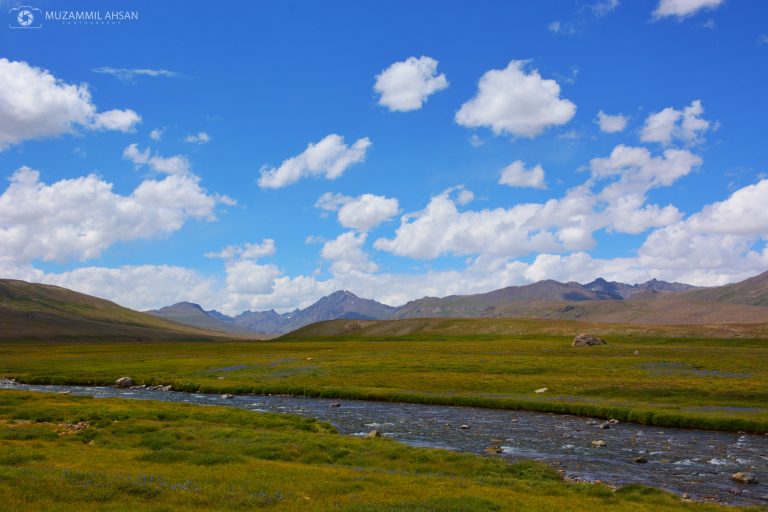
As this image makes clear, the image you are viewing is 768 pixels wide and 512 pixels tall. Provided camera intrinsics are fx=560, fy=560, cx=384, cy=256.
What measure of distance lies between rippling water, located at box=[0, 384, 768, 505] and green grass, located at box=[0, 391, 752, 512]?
359 cm

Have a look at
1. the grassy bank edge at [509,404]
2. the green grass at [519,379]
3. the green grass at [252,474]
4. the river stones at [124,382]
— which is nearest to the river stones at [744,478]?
the green grass at [252,474]

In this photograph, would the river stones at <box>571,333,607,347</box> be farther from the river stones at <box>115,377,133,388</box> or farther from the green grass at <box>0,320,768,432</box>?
the river stones at <box>115,377,133,388</box>

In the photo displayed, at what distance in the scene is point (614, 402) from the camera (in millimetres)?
52156

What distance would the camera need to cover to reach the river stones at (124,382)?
75.2 meters

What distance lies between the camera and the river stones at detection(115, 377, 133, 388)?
7525 centimetres

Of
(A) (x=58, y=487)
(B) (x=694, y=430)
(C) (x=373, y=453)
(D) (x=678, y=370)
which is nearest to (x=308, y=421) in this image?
(C) (x=373, y=453)

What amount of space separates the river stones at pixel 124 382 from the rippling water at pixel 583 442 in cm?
2705

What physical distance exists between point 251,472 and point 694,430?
3363cm

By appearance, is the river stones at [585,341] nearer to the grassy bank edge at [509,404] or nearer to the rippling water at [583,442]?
the grassy bank edge at [509,404]

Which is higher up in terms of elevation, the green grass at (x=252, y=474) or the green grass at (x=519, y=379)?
the green grass at (x=252, y=474)

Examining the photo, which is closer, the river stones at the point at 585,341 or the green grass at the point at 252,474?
the green grass at the point at 252,474

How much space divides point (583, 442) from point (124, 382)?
6261 cm

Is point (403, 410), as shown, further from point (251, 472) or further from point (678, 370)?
point (678, 370)

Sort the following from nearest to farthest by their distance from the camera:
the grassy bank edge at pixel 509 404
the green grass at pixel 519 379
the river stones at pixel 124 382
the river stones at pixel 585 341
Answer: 1. the grassy bank edge at pixel 509 404
2. the green grass at pixel 519 379
3. the river stones at pixel 124 382
4. the river stones at pixel 585 341
